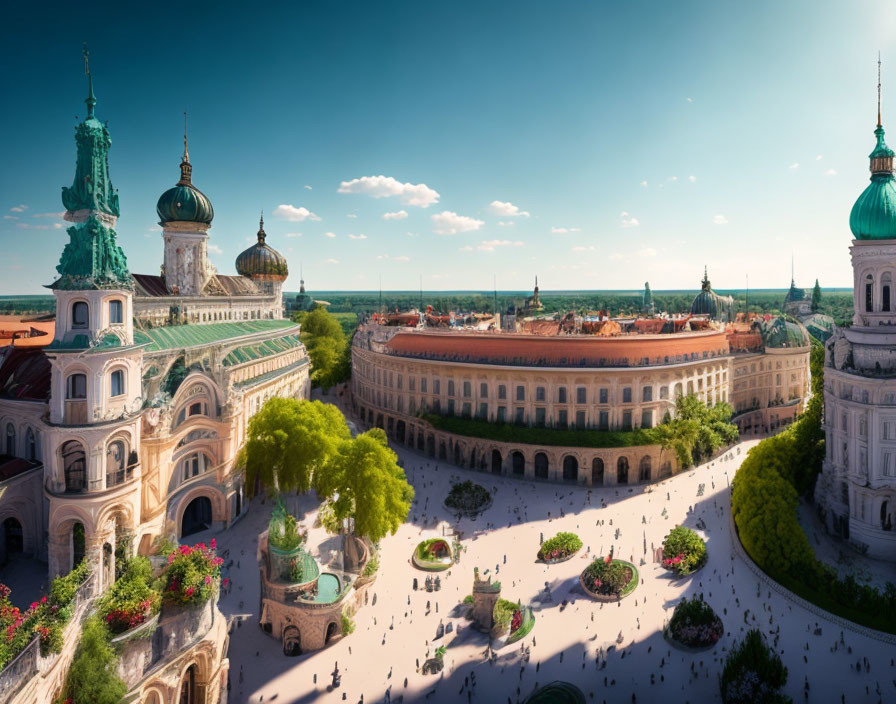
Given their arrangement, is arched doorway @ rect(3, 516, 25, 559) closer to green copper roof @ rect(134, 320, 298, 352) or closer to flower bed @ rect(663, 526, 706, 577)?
green copper roof @ rect(134, 320, 298, 352)

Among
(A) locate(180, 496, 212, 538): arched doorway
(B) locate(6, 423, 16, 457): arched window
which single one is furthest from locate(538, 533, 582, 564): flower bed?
(B) locate(6, 423, 16, 457): arched window

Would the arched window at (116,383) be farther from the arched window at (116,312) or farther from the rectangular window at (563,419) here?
the rectangular window at (563,419)

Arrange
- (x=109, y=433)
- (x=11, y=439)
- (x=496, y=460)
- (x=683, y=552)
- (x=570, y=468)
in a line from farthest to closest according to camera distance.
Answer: (x=496, y=460) < (x=570, y=468) < (x=683, y=552) < (x=11, y=439) < (x=109, y=433)

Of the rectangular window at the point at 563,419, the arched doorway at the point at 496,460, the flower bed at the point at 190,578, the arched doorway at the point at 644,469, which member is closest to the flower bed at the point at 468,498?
the arched doorway at the point at 496,460

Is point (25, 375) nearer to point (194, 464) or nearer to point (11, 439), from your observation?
point (11, 439)

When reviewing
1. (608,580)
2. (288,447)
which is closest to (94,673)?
(288,447)
